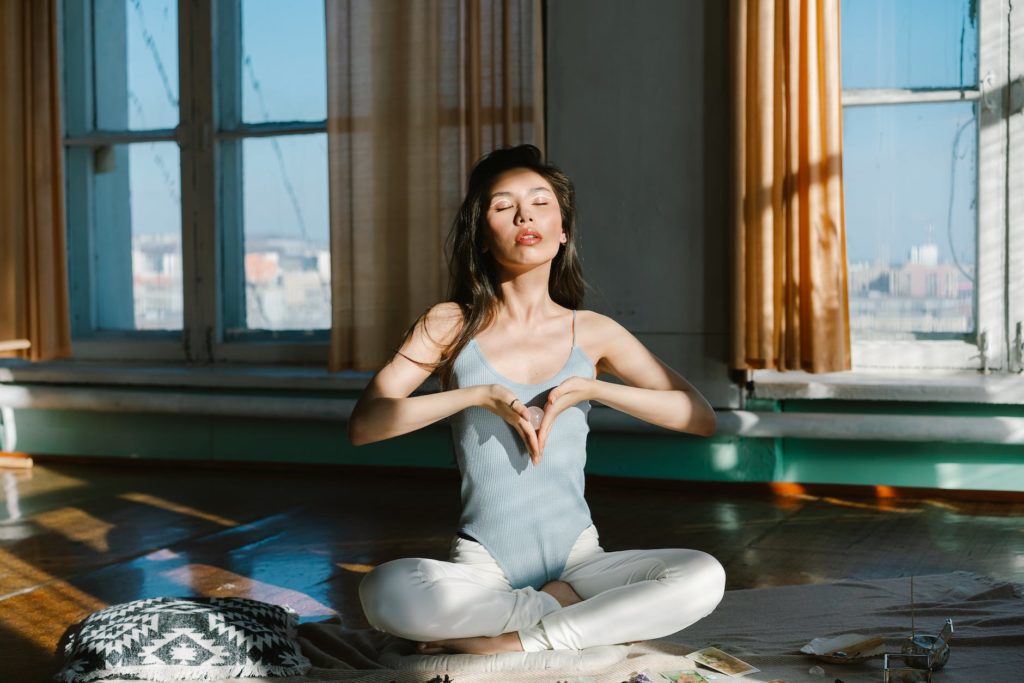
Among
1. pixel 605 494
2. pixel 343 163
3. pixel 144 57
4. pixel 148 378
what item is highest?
pixel 144 57

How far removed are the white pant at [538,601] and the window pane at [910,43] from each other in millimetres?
2786

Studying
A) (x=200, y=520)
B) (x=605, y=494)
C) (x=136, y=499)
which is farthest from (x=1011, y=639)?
(x=136, y=499)

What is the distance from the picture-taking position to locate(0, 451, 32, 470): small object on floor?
538cm

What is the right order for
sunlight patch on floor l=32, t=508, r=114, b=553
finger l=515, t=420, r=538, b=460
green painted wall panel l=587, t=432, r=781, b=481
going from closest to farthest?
finger l=515, t=420, r=538, b=460 → sunlight patch on floor l=32, t=508, r=114, b=553 → green painted wall panel l=587, t=432, r=781, b=481

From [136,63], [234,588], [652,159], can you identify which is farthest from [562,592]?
[136,63]

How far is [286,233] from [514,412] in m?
3.43

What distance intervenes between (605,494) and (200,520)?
1.59 metres

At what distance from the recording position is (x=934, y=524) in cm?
369

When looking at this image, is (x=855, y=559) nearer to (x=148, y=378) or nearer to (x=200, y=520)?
(x=200, y=520)

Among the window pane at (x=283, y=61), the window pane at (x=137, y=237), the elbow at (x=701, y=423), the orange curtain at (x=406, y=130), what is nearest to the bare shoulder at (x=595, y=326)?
the elbow at (x=701, y=423)

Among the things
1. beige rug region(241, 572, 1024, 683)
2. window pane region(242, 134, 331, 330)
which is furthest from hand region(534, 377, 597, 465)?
window pane region(242, 134, 331, 330)

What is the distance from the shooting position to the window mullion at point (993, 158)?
4145 millimetres

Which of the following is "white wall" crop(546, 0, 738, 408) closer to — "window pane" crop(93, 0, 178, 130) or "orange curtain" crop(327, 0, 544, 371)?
"orange curtain" crop(327, 0, 544, 371)

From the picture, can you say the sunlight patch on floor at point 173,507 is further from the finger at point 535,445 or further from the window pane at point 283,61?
the finger at point 535,445
